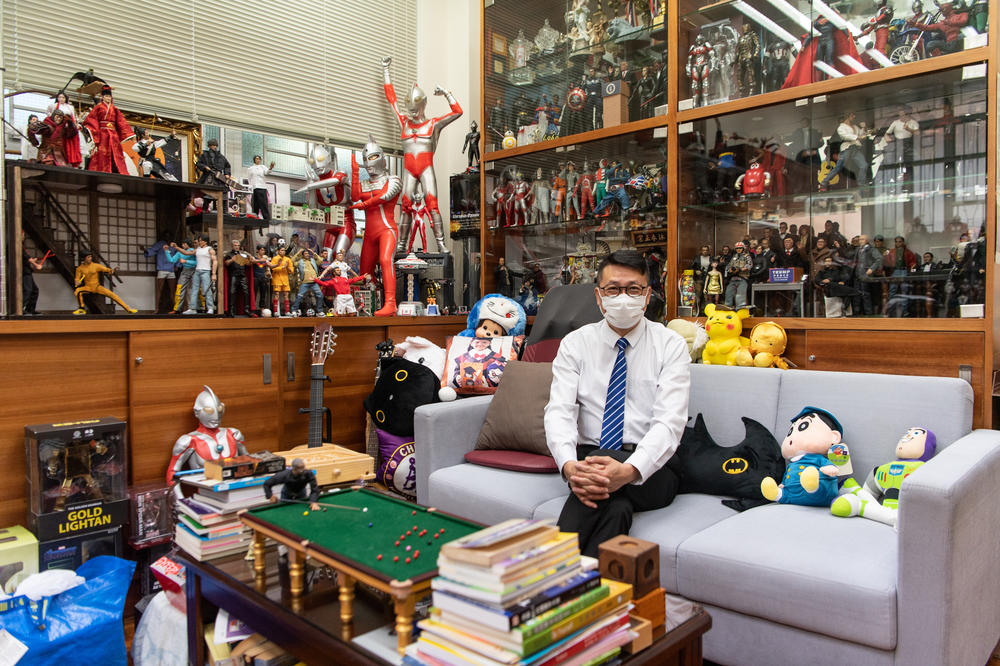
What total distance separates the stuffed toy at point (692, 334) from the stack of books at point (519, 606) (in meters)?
1.94

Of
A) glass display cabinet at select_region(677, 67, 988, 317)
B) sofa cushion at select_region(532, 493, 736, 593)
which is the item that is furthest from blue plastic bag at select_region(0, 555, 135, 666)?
glass display cabinet at select_region(677, 67, 988, 317)

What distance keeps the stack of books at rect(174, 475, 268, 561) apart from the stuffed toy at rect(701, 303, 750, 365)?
191 cm

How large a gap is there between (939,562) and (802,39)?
7.85 feet

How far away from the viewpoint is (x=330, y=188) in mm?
3539

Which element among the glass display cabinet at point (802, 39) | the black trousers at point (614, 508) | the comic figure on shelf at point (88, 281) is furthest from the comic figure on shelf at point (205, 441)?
the glass display cabinet at point (802, 39)

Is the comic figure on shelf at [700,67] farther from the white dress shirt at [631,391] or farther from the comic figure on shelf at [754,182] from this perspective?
the white dress shirt at [631,391]

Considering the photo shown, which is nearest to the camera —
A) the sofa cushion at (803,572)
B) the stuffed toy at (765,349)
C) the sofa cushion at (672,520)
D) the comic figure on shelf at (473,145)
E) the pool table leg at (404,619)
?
the pool table leg at (404,619)

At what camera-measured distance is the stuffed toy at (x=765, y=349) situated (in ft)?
9.16

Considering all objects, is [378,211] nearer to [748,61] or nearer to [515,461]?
[515,461]

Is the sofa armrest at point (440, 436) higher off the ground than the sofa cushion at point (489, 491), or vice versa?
the sofa armrest at point (440, 436)

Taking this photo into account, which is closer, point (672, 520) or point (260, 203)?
point (672, 520)

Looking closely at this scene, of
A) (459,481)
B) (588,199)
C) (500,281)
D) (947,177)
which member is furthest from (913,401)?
(500,281)

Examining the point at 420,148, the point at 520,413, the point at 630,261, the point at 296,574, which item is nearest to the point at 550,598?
the point at 296,574

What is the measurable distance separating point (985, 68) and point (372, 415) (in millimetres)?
2855
